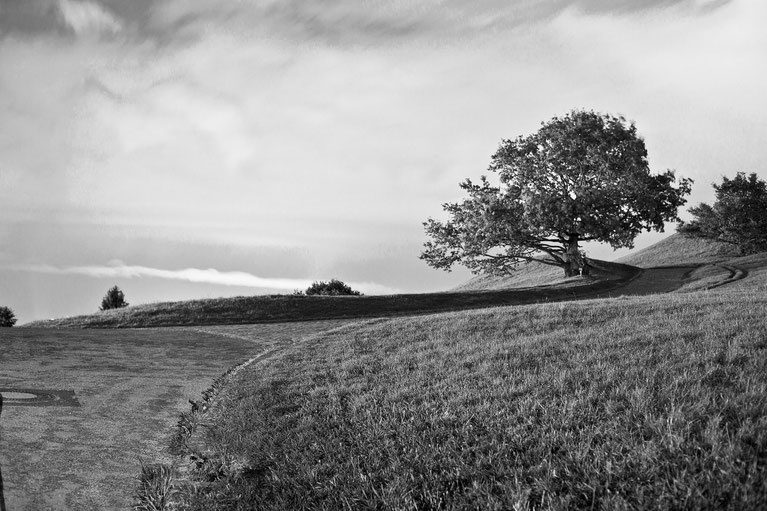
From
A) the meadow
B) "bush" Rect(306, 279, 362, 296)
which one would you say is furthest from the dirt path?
"bush" Rect(306, 279, 362, 296)

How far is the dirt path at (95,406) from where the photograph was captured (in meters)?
6.62

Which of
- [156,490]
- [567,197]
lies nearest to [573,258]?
[567,197]

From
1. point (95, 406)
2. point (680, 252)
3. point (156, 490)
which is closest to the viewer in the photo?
point (156, 490)

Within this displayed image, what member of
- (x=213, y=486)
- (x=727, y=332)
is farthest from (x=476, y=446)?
(x=727, y=332)

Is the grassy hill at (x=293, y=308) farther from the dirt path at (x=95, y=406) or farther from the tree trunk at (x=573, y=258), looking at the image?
the tree trunk at (x=573, y=258)

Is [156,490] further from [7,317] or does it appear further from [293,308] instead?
[7,317]

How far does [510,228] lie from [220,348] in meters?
26.4

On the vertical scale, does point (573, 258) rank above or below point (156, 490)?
above

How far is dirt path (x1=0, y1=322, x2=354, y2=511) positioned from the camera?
6621 mm

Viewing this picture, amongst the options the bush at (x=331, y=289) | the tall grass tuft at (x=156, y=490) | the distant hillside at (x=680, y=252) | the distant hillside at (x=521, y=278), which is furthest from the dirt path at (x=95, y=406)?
the distant hillside at (x=680, y=252)

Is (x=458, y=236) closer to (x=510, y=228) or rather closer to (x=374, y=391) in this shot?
(x=510, y=228)

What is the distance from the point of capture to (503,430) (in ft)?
23.0

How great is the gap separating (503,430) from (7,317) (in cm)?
3717

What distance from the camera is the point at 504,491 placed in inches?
222
